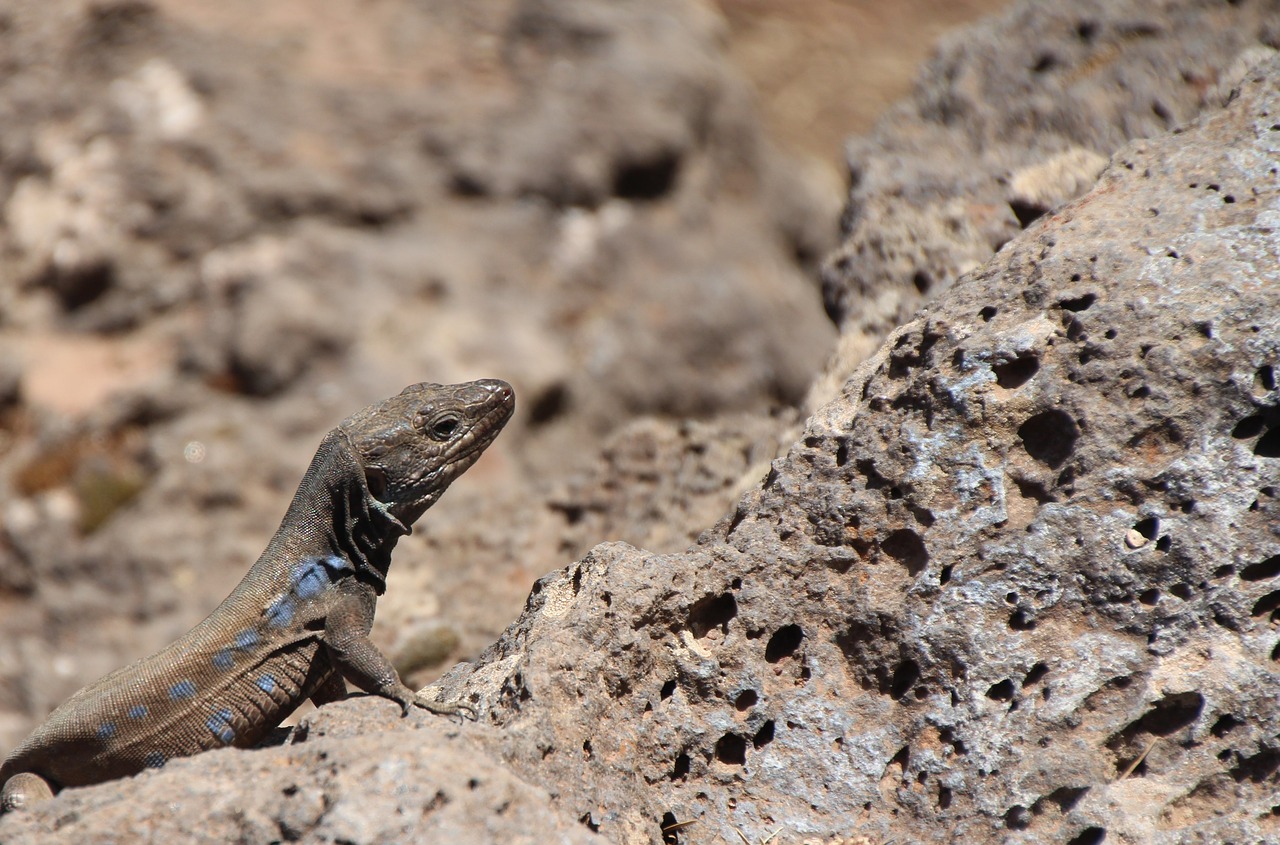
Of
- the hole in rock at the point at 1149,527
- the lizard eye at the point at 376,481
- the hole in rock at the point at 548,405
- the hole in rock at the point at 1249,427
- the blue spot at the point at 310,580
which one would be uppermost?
the hole in rock at the point at 1249,427

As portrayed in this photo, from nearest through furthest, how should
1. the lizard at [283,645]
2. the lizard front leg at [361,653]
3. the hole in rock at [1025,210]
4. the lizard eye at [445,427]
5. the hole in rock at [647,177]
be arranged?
the lizard front leg at [361,653] → the lizard at [283,645] → the lizard eye at [445,427] → the hole in rock at [1025,210] → the hole in rock at [647,177]

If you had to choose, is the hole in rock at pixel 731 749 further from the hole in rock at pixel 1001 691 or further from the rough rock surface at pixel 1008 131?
the rough rock surface at pixel 1008 131

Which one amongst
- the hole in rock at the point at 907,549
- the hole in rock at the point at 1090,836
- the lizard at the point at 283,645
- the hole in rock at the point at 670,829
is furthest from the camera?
the lizard at the point at 283,645

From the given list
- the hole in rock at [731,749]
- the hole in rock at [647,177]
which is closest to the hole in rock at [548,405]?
the hole in rock at [647,177]

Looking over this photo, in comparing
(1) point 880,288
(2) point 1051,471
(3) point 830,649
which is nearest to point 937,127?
(1) point 880,288

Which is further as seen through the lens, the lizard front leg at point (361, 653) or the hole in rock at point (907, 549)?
the lizard front leg at point (361, 653)

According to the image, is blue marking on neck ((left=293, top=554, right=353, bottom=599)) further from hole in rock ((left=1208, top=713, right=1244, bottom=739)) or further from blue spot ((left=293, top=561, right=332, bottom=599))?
hole in rock ((left=1208, top=713, right=1244, bottom=739))

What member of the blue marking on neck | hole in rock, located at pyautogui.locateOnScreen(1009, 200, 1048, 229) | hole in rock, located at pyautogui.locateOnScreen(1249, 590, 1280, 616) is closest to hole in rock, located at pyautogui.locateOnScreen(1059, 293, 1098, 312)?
hole in rock, located at pyautogui.locateOnScreen(1249, 590, 1280, 616)
